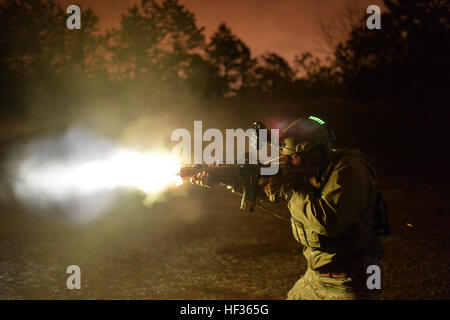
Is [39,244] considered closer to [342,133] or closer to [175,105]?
[175,105]

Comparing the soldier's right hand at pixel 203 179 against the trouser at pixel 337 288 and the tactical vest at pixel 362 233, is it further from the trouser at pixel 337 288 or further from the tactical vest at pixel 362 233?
the trouser at pixel 337 288

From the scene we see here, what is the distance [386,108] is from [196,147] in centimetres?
1114

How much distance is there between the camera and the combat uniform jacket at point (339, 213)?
3.14m

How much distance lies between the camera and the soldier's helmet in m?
3.56

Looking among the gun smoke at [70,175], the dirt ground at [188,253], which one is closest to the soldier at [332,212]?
the dirt ground at [188,253]

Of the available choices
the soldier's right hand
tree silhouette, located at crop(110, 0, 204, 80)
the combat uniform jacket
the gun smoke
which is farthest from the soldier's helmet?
tree silhouette, located at crop(110, 0, 204, 80)

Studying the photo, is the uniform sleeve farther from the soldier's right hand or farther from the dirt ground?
the soldier's right hand

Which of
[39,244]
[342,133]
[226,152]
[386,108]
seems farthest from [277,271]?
[386,108]

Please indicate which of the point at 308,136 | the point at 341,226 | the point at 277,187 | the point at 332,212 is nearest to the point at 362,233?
the point at 341,226

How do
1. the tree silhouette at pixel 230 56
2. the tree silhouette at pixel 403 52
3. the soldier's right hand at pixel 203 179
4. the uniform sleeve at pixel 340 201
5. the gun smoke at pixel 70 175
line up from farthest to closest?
the tree silhouette at pixel 230 56
the tree silhouette at pixel 403 52
the gun smoke at pixel 70 175
the soldier's right hand at pixel 203 179
the uniform sleeve at pixel 340 201

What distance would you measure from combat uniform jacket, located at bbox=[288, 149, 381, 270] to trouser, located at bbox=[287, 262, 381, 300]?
0.11 meters

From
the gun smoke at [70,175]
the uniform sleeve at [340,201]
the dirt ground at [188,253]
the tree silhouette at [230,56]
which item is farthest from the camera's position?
the tree silhouette at [230,56]

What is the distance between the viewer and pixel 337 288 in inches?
131

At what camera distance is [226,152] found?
16.2m
